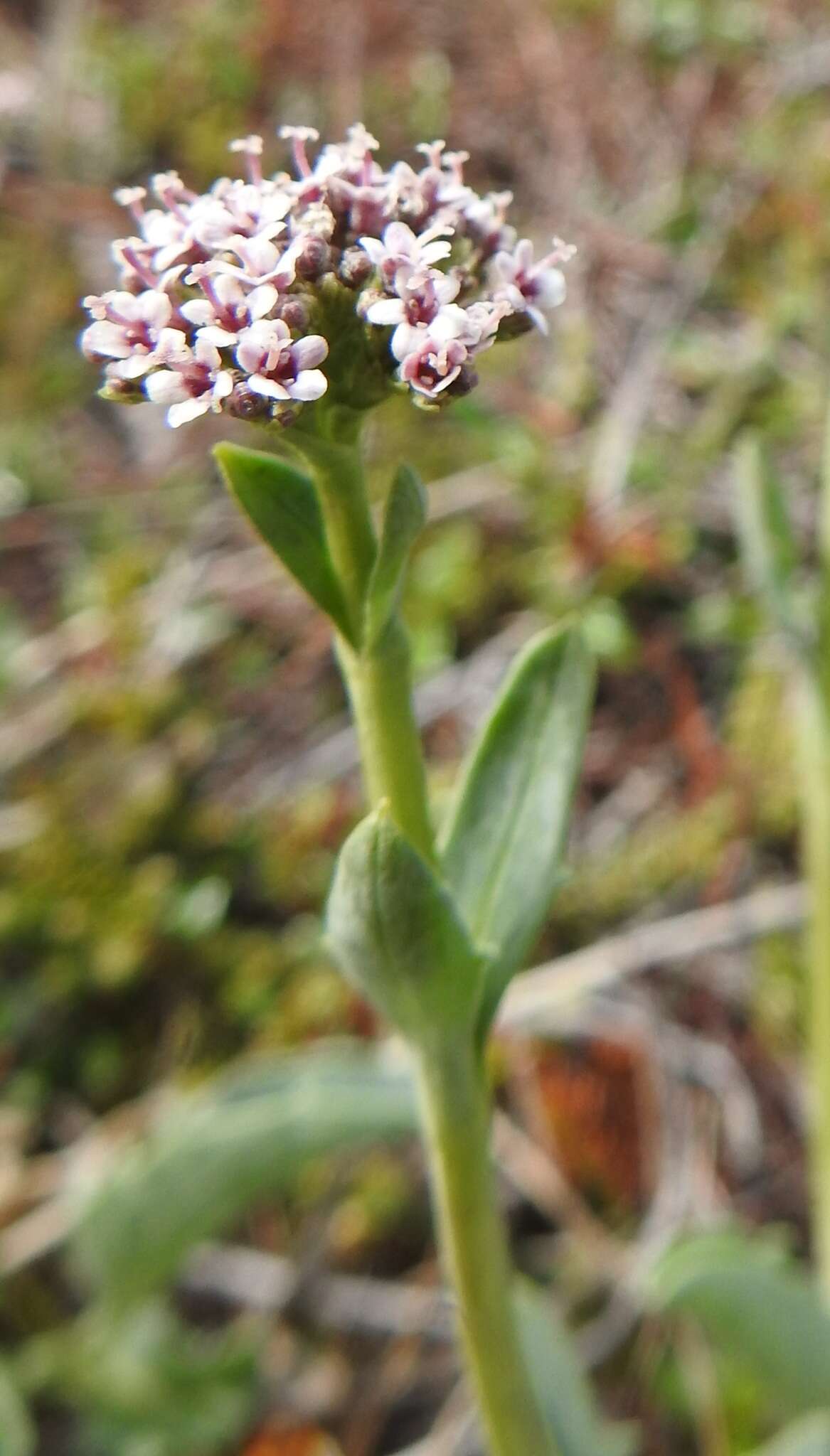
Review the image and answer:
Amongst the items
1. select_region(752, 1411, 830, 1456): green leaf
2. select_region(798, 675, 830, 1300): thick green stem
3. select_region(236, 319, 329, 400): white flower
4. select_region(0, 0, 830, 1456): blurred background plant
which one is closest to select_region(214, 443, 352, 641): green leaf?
select_region(236, 319, 329, 400): white flower

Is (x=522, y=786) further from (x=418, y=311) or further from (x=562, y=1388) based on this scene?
(x=562, y=1388)

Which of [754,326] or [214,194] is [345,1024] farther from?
[754,326]

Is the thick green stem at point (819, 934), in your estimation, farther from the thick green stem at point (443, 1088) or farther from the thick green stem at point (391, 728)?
the thick green stem at point (391, 728)

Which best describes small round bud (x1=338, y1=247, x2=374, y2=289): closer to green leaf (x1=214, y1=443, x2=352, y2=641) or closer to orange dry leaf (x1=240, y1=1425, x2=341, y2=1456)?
green leaf (x1=214, y1=443, x2=352, y2=641)

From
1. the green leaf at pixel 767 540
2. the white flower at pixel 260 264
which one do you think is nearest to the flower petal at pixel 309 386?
the white flower at pixel 260 264

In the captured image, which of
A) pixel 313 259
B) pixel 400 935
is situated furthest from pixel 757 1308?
pixel 313 259
